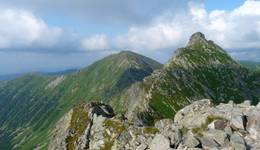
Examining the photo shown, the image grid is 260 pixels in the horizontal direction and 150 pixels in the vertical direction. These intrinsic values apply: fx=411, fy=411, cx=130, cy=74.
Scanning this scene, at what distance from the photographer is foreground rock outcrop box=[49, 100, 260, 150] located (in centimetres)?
6462

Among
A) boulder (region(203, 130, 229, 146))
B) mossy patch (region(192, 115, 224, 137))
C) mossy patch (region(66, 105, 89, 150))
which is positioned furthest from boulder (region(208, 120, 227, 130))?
mossy patch (region(66, 105, 89, 150))

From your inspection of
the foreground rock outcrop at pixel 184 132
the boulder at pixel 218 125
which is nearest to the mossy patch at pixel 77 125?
the foreground rock outcrop at pixel 184 132

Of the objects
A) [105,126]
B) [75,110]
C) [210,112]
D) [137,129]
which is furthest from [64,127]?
[210,112]

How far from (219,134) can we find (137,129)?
26.6 meters

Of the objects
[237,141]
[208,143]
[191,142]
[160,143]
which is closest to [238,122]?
[237,141]

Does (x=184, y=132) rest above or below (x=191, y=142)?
below

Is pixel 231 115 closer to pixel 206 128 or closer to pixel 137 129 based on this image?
pixel 206 128

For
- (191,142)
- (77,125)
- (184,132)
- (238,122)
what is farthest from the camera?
(77,125)

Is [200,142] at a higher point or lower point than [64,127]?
higher

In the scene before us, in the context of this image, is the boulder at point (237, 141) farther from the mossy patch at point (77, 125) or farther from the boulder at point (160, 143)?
the mossy patch at point (77, 125)

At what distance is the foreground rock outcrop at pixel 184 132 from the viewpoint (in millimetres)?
64625

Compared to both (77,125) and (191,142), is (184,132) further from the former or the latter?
(77,125)

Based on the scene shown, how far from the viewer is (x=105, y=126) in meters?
99.5

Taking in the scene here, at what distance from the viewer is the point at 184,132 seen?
2810 inches
